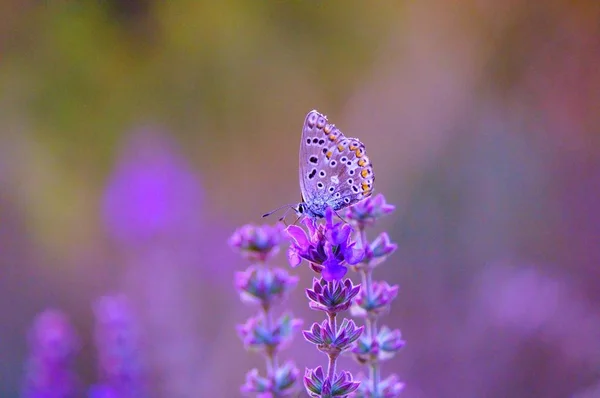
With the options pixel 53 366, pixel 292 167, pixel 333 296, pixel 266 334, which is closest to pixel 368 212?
pixel 333 296

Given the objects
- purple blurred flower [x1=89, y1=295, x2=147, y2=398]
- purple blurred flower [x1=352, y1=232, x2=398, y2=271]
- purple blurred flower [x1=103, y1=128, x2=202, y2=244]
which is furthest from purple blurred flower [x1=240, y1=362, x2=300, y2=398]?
purple blurred flower [x1=103, y1=128, x2=202, y2=244]

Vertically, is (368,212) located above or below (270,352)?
above

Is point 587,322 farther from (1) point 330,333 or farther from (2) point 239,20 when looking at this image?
(2) point 239,20

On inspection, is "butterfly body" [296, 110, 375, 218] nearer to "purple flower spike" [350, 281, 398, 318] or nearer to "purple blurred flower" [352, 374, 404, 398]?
"purple flower spike" [350, 281, 398, 318]

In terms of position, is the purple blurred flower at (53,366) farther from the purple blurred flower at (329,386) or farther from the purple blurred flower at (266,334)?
the purple blurred flower at (329,386)

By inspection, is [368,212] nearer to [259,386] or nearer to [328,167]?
[328,167]

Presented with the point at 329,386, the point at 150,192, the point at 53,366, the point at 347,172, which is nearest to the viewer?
the point at 329,386
